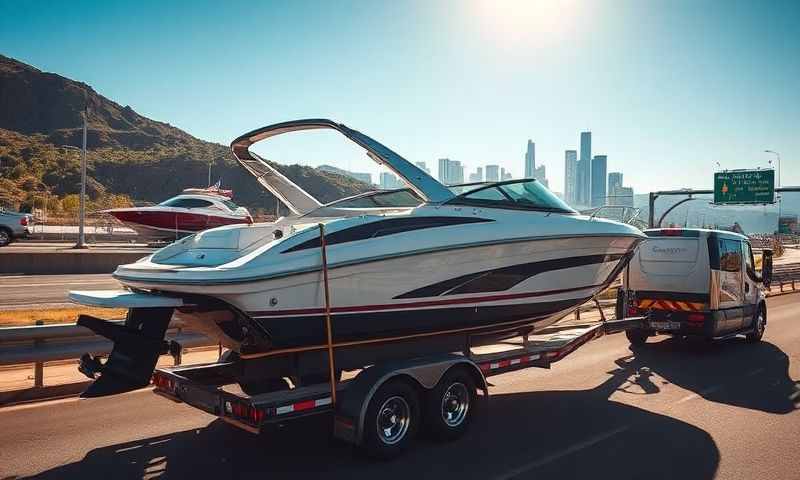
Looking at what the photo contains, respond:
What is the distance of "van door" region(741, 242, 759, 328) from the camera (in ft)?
37.9

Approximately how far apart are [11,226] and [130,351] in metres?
21.6

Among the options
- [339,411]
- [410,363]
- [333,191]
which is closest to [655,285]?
[410,363]

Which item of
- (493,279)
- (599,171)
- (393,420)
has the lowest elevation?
(393,420)

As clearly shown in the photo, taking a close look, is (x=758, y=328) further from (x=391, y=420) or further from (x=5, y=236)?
(x=5, y=236)

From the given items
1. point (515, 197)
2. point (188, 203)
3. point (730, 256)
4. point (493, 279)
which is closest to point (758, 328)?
point (730, 256)

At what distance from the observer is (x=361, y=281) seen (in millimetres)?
5520

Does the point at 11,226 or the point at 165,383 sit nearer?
the point at 165,383

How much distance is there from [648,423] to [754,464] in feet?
4.09

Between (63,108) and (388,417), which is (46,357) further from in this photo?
(63,108)

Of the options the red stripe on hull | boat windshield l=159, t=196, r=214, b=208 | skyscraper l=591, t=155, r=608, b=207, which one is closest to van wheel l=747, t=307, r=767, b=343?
the red stripe on hull

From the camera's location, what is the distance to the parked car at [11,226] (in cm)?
2269

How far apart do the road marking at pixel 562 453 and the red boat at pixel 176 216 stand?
2063 centimetres

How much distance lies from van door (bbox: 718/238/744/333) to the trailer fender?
6.76 metres

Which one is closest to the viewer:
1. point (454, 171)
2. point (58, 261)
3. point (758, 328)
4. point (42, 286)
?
point (758, 328)
